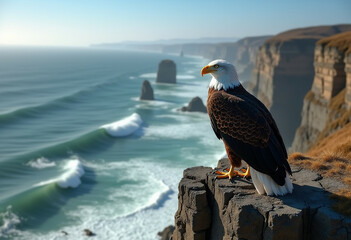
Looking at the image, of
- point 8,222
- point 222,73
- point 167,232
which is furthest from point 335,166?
point 8,222

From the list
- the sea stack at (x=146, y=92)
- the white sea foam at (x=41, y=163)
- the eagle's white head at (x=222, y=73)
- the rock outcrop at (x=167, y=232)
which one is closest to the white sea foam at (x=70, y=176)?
the white sea foam at (x=41, y=163)

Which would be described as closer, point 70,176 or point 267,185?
point 267,185

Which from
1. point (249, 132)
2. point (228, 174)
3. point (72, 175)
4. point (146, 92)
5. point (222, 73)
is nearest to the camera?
point (249, 132)

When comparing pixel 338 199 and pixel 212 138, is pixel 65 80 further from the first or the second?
pixel 338 199

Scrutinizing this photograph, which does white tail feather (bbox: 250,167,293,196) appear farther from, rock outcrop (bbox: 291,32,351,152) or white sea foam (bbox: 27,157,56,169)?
white sea foam (bbox: 27,157,56,169)

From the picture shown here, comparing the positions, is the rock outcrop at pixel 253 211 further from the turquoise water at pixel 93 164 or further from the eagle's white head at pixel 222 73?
the turquoise water at pixel 93 164

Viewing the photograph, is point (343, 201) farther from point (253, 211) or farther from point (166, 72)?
point (166, 72)

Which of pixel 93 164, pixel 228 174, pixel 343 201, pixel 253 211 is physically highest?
pixel 228 174
